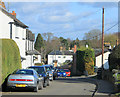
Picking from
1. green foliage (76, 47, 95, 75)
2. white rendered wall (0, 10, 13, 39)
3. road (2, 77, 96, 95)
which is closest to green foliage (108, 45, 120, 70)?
road (2, 77, 96, 95)

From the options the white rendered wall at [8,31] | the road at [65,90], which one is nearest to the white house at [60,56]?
the white rendered wall at [8,31]

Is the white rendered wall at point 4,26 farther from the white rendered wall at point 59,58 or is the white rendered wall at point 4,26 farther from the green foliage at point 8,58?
the white rendered wall at point 59,58

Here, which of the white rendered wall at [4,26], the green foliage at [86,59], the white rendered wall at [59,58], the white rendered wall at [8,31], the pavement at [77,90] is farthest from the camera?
the white rendered wall at [59,58]

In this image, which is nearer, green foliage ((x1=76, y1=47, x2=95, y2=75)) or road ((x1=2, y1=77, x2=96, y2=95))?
road ((x1=2, y1=77, x2=96, y2=95))

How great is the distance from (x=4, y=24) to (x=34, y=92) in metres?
13.5

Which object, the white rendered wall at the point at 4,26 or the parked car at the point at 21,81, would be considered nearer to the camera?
the parked car at the point at 21,81

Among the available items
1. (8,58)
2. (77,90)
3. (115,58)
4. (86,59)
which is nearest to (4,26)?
(8,58)

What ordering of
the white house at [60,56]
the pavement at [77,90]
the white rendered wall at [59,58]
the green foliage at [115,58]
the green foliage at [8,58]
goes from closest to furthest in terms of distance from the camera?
the pavement at [77,90] → the green foliage at [8,58] → the green foliage at [115,58] → the white house at [60,56] → the white rendered wall at [59,58]

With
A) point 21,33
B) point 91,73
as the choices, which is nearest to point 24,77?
point 21,33

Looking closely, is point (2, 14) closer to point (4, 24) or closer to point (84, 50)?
point (4, 24)

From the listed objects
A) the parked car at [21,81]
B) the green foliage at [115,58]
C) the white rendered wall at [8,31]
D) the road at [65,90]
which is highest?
the white rendered wall at [8,31]

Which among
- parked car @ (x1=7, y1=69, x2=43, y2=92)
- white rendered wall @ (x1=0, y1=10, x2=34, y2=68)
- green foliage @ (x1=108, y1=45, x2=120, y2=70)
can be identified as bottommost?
parked car @ (x1=7, y1=69, x2=43, y2=92)

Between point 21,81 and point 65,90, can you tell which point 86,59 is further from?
point 21,81

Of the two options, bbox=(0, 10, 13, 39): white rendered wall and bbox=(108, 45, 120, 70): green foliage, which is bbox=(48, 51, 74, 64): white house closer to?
bbox=(0, 10, 13, 39): white rendered wall
